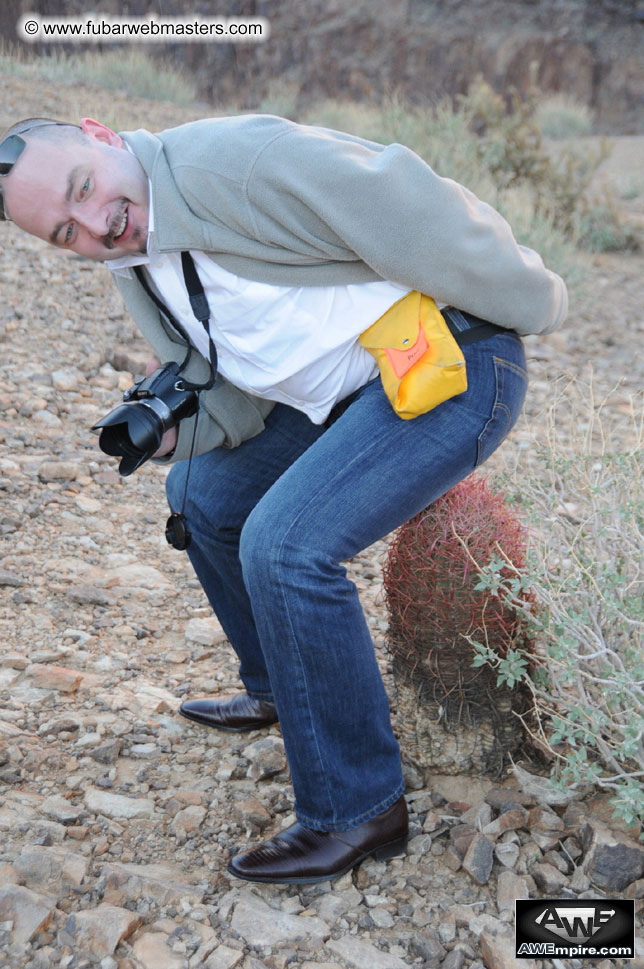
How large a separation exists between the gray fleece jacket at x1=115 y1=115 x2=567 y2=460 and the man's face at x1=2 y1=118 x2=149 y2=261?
53mm

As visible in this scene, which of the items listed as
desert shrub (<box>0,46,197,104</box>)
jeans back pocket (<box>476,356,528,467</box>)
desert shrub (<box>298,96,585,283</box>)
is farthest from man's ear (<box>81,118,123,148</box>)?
desert shrub (<box>0,46,197,104</box>)

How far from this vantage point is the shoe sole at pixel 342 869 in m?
1.95

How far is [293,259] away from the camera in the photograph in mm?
1979

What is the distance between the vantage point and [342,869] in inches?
77.6

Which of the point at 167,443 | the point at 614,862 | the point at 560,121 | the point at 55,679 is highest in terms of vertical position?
the point at 167,443

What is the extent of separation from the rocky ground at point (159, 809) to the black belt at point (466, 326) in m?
0.41

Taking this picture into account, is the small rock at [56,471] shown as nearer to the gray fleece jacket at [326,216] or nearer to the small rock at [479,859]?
the gray fleece jacket at [326,216]

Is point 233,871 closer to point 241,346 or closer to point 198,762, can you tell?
point 198,762

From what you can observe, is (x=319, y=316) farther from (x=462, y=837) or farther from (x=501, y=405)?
(x=462, y=837)

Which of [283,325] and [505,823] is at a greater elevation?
[283,325]

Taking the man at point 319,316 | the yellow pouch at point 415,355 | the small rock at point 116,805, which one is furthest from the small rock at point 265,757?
the yellow pouch at point 415,355

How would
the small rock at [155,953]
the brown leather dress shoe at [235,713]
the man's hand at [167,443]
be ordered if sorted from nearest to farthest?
the small rock at [155,953], the man's hand at [167,443], the brown leather dress shoe at [235,713]

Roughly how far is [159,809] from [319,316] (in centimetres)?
118

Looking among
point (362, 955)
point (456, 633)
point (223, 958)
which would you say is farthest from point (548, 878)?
point (223, 958)
